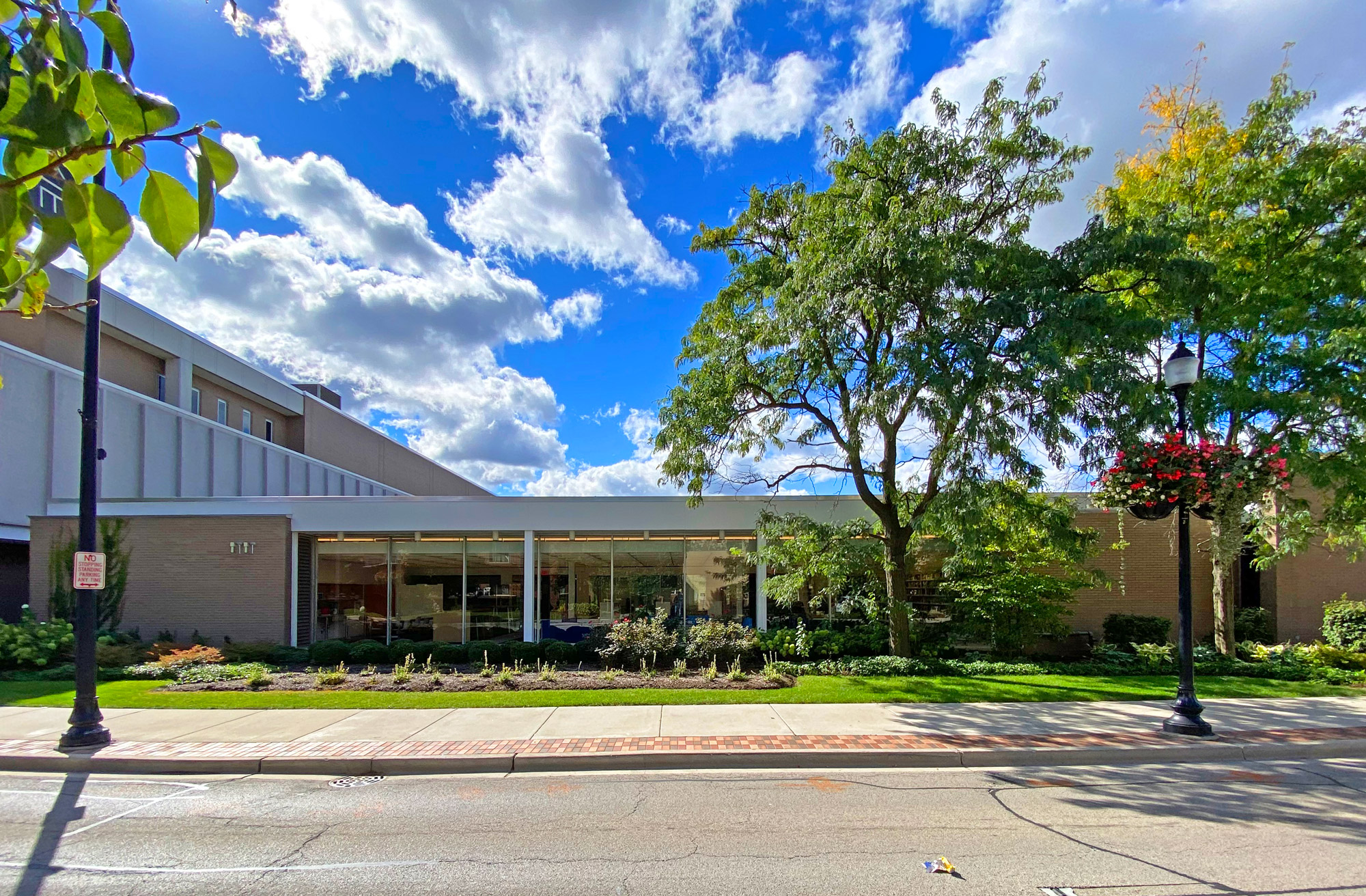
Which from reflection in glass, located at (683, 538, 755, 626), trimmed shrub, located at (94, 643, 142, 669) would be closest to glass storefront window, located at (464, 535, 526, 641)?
reflection in glass, located at (683, 538, 755, 626)

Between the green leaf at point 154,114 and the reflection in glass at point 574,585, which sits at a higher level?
the green leaf at point 154,114

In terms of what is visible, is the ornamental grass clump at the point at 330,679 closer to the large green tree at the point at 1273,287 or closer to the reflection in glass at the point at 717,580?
the reflection in glass at the point at 717,580

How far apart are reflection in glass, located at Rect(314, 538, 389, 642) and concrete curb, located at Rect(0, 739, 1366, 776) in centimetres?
1037

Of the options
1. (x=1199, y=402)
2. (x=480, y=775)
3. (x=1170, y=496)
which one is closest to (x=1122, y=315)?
(x=1199, y=402)

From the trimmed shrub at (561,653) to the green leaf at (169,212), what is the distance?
→ 1555 cm

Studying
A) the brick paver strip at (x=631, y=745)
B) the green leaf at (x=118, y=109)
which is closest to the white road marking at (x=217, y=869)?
the brick paver strip at (x=631, y=745)

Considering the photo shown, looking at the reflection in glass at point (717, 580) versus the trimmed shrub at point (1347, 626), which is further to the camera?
the reflection in glass at point (717, 580)

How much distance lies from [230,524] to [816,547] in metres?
13.9

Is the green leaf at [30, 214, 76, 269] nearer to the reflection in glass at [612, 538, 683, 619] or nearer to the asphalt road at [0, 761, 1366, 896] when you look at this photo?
the asphalt road at [0, 761, 1366, 896]

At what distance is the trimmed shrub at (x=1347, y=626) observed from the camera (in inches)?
611

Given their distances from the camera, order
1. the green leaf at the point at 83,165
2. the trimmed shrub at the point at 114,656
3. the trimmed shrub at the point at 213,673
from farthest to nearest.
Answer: the trimmed shrub at the point at 114,656, the trimmed shrub at the point at 213,673, the green leaf at the point at 83,165

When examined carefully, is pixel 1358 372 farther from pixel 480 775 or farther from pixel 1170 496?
pixel 480 775

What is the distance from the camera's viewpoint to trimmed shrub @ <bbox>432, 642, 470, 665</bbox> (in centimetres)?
1591

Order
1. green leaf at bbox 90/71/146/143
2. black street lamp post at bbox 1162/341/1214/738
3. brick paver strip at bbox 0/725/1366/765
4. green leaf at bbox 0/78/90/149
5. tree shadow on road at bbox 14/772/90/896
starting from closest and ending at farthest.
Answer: green leaf at bbox 0/78/90/149 < green leaf at bbox 90/71/146/143 < tree shadow on road at bbox 14/772/90/896 < brick paver strip at bbox 0/725/1366/765 < black street lamp post at bbox 1162/341/1214/738
